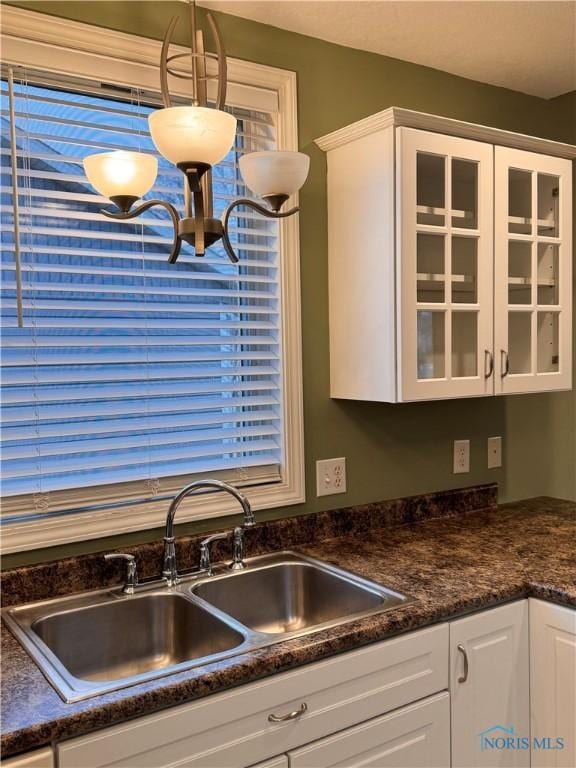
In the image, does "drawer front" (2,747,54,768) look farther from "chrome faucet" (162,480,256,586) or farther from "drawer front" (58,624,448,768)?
"chrome faucet" (162,480,256,586)

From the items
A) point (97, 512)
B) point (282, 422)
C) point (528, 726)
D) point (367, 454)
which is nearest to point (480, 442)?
point (367, 454)

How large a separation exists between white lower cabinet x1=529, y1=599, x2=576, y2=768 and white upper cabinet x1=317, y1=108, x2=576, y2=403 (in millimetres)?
690

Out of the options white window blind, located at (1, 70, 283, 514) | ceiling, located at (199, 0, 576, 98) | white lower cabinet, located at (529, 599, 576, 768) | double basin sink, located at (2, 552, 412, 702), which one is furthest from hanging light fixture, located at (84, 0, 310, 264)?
white lower cabinet, located at (529, 599, 576, 768)

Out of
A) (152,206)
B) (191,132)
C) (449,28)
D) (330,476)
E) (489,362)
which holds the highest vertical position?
(449,28)

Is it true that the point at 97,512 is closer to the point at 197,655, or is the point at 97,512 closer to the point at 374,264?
the point at 197,655

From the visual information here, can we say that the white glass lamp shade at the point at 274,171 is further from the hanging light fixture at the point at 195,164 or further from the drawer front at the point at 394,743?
the drawer front at the point at 394,743

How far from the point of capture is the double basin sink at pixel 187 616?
1.64 metres

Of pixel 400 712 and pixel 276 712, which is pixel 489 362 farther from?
pixel 276 712

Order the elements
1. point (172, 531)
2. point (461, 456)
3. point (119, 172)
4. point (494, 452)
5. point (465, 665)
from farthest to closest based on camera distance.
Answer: point (494, 452)
point (461, 456)
point (172, 531)
point (465, 665)
point (119, 172)

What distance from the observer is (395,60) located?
2.39m

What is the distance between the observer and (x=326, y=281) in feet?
7.47

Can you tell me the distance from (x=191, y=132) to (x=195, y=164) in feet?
0.23

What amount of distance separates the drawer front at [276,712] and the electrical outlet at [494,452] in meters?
1.13

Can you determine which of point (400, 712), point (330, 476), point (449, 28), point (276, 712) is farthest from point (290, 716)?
point (449, 28)
